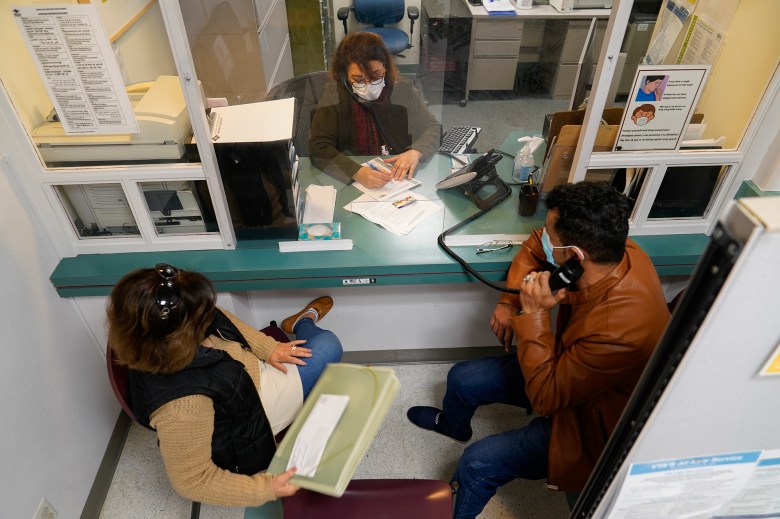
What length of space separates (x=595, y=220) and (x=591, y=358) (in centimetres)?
38

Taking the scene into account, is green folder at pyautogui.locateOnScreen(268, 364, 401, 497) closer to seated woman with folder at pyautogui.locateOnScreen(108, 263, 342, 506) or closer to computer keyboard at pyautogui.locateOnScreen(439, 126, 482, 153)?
seated woman with folder at pyautogui.locateOnScreen(108, 263, 342, 506)

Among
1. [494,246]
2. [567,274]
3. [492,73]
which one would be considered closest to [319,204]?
[494,246]

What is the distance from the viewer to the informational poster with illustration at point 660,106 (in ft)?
5.08

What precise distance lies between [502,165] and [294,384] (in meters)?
1.26

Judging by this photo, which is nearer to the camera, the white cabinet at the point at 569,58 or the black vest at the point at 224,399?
the black vest at the point at 224,399

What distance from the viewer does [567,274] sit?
4.74 ft

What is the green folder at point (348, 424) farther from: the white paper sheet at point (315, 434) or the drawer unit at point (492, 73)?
the drawer unit at point (492, 73)

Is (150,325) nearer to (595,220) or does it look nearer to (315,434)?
(315,434)

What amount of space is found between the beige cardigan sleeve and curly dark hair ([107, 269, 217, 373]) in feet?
0.35

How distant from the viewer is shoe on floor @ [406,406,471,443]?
214 centimetres

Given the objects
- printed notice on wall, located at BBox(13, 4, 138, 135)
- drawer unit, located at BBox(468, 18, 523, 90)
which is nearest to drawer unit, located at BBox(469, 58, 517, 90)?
drawer unit, located at BBox(468, 18, 523, 90)

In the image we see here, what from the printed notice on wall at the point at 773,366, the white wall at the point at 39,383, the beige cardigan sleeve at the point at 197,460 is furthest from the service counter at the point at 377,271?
the printed notice on wall at the point at 773,366

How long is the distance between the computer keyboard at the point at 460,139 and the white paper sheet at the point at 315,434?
3.83 ft

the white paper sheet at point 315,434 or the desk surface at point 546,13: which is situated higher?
the desk surface at point 546,13
